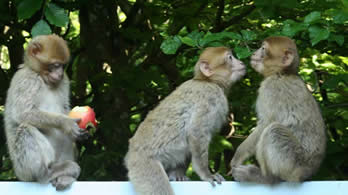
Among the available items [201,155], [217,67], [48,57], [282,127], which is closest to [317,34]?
[282,127]

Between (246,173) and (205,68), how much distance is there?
3.49 feet

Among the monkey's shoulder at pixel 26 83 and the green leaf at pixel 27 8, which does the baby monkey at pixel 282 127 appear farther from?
the green leaf at pixel 27 8

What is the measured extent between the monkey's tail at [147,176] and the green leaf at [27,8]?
4.95 feet

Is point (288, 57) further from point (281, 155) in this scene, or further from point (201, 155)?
point (201, 155)

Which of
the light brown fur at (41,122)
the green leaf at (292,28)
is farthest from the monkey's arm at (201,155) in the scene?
the green leaf at (292,28)

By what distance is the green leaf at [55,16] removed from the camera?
5211mm

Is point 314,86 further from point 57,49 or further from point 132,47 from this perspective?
point 57,49

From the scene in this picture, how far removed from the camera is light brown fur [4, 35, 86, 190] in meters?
4.96

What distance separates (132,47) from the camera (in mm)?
7566

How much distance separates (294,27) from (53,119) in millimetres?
2193

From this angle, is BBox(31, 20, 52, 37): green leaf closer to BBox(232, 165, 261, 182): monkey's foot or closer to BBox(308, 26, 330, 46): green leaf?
BBox(232, 165, 261, 182): monkey's foot

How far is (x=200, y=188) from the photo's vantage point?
465cm

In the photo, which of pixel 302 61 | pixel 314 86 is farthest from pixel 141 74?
pixel 302 61

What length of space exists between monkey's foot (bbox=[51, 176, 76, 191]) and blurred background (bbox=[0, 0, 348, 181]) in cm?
132
